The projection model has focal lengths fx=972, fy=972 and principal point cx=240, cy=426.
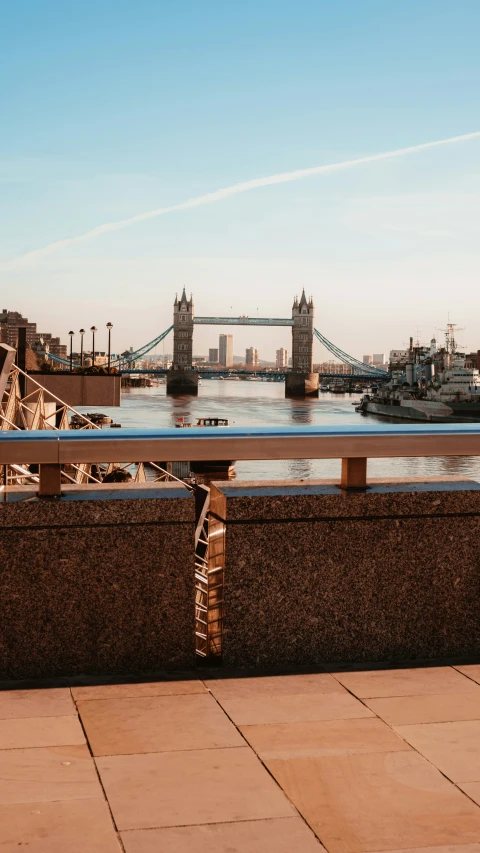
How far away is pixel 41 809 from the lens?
9.00 feet

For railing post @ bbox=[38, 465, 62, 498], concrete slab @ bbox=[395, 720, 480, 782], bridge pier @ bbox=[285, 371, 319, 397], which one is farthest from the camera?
bridge pier @ bbox=[285, 371, 319, 397]

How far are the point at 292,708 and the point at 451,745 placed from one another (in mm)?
616

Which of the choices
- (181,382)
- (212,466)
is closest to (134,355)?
(181,382)

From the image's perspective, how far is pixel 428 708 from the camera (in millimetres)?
3600

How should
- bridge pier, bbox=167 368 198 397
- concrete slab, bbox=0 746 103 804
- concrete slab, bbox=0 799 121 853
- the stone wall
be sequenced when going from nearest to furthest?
concrete slab, bbox=0 799 121 853 → concrete slab, bbox=0 746 103 804 → the stone wall → bridge pier, bbox=167 368 198 397

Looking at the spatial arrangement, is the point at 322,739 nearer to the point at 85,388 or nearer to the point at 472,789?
the point at 472,789

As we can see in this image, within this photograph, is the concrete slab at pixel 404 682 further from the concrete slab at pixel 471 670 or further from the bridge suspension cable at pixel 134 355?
the bridge suspension cable at pixel 134 355

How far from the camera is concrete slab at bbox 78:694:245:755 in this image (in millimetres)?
3232

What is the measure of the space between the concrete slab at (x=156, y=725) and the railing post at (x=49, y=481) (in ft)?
2.67

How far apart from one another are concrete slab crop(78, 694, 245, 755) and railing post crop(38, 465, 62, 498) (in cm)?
81

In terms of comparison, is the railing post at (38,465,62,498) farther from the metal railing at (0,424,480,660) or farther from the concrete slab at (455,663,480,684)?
the concrete slab at (455,663,480,684)

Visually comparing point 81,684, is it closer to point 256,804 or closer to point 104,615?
point 104,615

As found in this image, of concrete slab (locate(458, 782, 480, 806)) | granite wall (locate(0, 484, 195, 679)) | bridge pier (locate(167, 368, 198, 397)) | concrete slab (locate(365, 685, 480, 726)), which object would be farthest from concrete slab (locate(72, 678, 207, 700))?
bridge pier (locate(167, 368, 198, 397))

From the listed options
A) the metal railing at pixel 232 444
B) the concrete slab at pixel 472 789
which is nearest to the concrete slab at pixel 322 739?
the concrete slab at pixel 472 789
